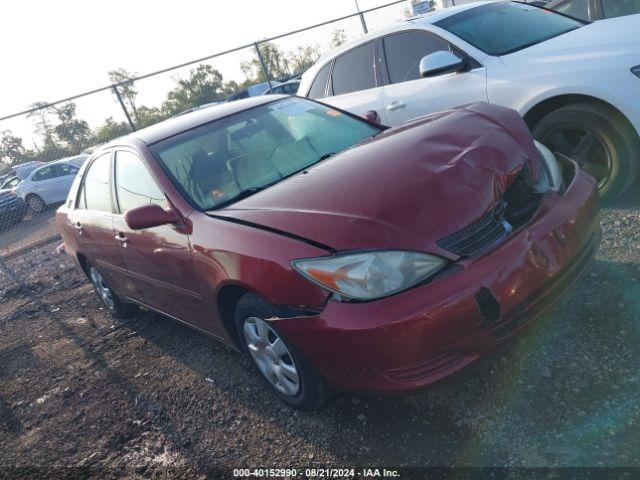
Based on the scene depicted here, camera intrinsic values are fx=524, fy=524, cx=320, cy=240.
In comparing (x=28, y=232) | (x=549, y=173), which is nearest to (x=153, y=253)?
(x=549, y=173)

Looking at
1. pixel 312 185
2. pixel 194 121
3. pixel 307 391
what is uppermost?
pixel 194 121

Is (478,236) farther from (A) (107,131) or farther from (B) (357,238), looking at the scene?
(A) (107,131)

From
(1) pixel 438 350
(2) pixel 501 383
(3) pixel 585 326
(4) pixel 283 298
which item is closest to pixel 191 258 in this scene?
(4) pixel 283 298

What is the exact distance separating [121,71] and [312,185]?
6865cm

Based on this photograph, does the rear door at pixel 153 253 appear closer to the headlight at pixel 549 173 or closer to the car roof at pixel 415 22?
the headlight at pixel 549 173

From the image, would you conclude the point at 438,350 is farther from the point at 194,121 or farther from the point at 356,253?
the point at 194,121

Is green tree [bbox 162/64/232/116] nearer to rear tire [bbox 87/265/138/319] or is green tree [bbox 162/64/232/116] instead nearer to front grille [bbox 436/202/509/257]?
rear tire [bbox 87/265/138/319]

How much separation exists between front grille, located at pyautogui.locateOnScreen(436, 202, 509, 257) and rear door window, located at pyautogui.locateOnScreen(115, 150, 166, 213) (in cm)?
181

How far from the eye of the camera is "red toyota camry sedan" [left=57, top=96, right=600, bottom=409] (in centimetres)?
223

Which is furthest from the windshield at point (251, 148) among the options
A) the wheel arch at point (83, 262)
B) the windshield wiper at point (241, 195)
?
the wheel arch at point (83, 262)

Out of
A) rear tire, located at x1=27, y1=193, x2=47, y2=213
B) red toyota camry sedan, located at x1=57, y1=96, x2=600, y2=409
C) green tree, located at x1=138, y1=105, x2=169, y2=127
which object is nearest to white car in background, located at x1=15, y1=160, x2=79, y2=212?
rear tire, located at x1=27, y1=193, x2=47, y2=213

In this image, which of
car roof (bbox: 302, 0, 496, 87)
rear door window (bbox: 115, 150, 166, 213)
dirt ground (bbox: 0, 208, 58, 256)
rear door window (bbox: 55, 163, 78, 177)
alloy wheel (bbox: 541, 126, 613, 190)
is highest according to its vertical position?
car roof (bbox: 302, 0, 496, 87)

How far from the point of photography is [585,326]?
288cm

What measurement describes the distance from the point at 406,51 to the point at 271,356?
11.7ft
